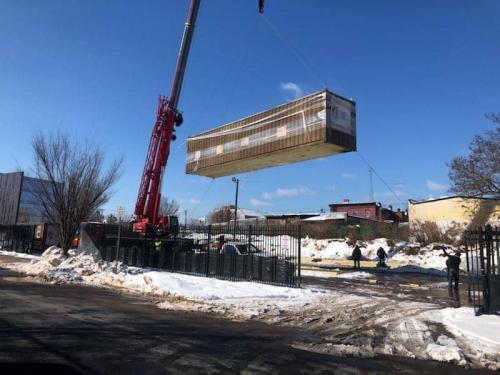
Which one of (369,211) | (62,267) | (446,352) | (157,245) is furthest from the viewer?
(369,211)

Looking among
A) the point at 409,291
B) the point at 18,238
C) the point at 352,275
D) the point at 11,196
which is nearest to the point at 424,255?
the point at 352,275

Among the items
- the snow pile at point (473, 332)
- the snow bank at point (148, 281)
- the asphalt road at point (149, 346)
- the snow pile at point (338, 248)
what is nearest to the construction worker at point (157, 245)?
the snow bank at point (148, 281)

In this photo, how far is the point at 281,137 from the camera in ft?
76.7

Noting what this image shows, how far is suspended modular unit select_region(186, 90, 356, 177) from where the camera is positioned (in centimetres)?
2117

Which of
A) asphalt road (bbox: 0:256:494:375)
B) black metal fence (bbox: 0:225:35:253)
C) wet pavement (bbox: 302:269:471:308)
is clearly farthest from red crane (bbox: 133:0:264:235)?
black metal fence (bbox: 0:225:35:253)

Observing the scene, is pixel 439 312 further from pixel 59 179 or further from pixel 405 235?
pixel 405 235

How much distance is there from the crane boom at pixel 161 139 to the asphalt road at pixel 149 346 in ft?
44.6

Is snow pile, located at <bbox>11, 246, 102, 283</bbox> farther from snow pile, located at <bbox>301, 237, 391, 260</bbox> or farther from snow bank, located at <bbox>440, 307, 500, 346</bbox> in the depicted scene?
snow pile, located at <bbox>301, 237, 391, 260</bbox>

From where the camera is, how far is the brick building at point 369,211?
9619 cm

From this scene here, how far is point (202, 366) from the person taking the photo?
686 centimetres

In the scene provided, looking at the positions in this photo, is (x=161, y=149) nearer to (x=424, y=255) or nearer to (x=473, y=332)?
(x=473, y=332)

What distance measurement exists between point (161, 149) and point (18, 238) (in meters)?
24.2

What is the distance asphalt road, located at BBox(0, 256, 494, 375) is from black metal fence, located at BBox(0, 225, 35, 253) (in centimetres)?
3056

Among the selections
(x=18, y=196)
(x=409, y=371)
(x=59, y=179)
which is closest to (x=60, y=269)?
(x=59, y=179)
